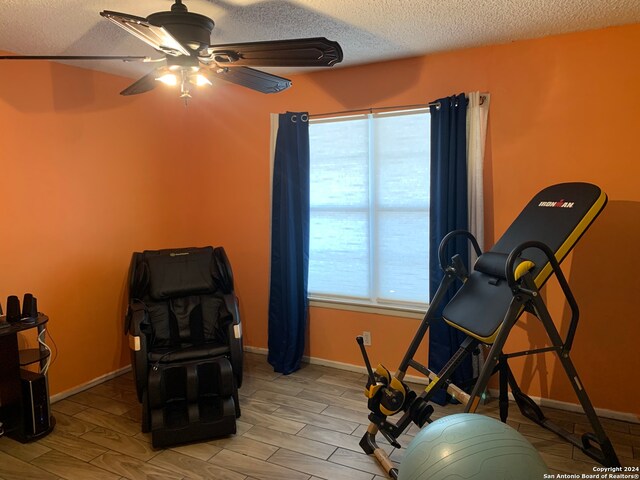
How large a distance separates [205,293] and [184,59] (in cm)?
177

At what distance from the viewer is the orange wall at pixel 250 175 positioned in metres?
2.76

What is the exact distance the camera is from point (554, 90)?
2832mm

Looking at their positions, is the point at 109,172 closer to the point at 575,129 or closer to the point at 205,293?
the point at 205,293

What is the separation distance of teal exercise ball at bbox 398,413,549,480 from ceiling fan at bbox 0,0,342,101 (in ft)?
4.91

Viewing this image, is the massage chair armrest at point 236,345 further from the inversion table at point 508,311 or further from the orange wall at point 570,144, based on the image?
the orange wall at point 570,144

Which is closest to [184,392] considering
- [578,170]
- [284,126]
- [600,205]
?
[284,126]

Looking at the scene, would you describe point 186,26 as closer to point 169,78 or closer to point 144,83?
point 169,78

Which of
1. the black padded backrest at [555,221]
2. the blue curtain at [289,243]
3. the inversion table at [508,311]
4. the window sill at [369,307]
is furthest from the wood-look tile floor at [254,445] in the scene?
the black padded backrest at [555,221]

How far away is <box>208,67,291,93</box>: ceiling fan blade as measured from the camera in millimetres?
2183

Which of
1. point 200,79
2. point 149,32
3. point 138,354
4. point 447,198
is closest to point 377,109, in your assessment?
point 447,198

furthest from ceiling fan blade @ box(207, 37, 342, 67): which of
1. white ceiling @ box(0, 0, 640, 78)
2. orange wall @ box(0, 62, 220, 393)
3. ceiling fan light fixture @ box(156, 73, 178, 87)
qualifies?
orange wall @ box(0, 62, 220, 393)

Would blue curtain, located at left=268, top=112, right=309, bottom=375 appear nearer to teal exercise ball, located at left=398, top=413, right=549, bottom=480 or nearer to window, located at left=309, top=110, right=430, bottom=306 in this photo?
window, located at left=309, top=110, right=430, bottom=306

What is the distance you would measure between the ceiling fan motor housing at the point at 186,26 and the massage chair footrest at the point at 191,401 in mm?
1813

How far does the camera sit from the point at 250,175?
3908mm
